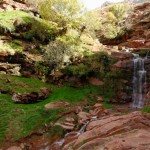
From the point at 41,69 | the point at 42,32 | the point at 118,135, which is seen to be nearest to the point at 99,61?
the point at 41,69

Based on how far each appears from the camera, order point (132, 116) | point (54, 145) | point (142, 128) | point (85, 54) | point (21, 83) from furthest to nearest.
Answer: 1. point (85, 54)
2. point (21, 83)
3. point (54, 145)
4. point (132, 116)
5. point (142, 128)

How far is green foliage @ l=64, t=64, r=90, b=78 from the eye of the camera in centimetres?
2388

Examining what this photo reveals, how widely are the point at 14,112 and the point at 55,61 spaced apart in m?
9.48

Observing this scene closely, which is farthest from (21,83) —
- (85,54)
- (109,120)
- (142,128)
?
(142,128)

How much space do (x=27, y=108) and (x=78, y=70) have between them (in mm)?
7870

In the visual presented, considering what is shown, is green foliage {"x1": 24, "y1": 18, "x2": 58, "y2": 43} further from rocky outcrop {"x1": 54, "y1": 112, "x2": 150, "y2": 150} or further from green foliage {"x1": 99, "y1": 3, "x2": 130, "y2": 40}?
rocky outcrop {"x1": 54, "y1": 112, "x2": 150, "y2": 150}

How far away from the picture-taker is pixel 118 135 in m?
10.2

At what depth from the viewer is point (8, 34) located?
99.3 ft

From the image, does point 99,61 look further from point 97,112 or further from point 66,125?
point 66,125

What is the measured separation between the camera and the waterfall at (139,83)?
75.6 ft

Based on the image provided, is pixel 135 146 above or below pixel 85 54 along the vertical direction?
below

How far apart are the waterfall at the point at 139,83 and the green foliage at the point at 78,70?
4.98 m

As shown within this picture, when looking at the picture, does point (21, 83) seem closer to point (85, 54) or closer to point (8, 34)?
point (85, 54)

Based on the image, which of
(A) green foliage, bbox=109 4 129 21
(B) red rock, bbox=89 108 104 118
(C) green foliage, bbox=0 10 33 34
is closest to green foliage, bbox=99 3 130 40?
(A) green foliage, bbox=109 4 129 21
